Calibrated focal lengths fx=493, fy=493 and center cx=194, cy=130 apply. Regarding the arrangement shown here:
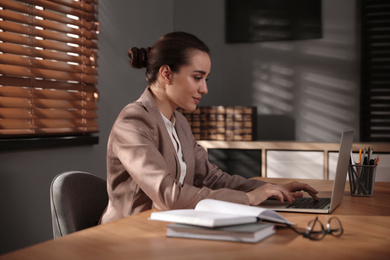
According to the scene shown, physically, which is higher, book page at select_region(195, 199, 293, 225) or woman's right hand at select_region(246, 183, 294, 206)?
book page at select_region(195, 199, 293, 225)

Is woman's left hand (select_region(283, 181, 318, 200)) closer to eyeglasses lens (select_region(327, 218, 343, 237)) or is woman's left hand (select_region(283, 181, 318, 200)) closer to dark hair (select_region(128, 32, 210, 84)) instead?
eyeglasses lens (select_region(327, 218, 343, 237))

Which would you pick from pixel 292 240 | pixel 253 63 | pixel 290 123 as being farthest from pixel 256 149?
pixel 292 240

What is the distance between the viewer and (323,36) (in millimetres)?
3783

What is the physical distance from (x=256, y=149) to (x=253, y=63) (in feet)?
2.76

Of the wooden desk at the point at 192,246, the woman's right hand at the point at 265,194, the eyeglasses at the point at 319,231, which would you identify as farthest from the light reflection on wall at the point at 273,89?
the eyeglasses at the point at 319,231

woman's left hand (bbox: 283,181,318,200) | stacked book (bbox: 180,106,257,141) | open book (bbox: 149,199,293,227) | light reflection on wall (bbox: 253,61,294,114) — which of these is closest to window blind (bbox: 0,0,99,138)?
stacked book (bbox: 180,106,257,141)

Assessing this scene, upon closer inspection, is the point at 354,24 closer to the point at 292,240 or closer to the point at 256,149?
the point at 256,149

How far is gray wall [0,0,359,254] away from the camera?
3396mm

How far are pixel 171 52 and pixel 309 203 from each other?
74cm

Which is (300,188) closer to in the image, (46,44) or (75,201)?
(75,201)

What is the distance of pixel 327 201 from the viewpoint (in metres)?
1.62

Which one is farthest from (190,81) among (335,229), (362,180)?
(335,229)

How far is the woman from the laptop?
34mm

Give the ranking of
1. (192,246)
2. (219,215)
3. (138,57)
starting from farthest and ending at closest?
1. (138,57)
2. (219,215)
3. (192,246)
